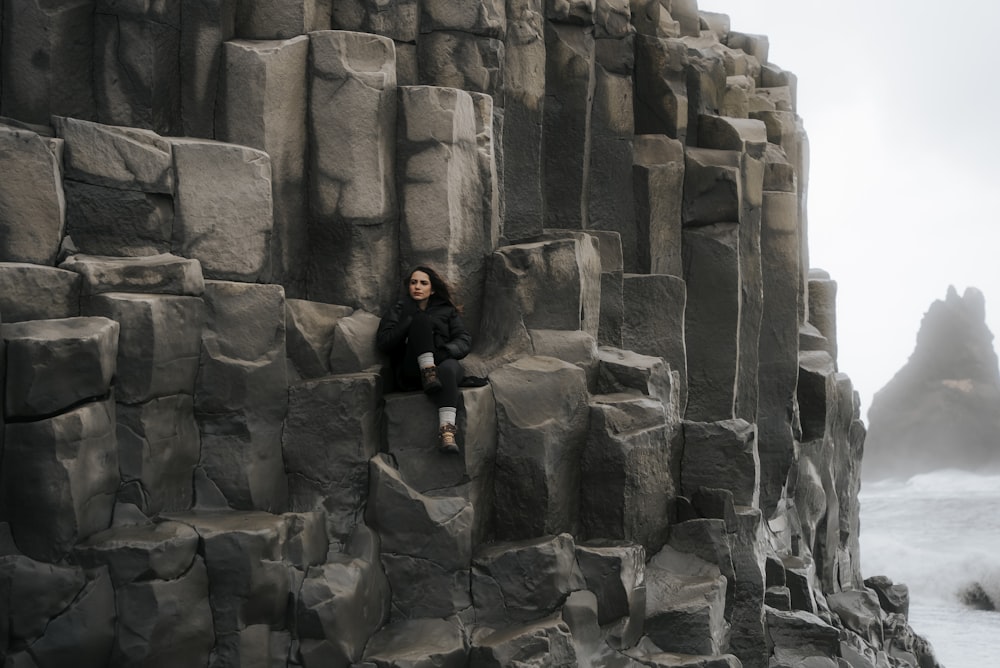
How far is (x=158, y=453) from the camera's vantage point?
870 centimetres

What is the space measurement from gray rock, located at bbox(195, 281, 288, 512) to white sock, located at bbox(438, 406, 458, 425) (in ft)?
4.31

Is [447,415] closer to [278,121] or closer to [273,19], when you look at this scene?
[278,121]

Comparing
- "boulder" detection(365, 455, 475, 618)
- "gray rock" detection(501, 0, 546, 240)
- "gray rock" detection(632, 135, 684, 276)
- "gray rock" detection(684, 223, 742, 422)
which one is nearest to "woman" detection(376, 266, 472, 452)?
"boulder" detection(365, 455, 475, 618)

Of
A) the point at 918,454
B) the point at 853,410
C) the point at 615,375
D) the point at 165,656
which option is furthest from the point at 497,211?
the point at 918,454

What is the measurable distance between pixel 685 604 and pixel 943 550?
20873 mm

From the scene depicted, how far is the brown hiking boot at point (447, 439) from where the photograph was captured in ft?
30.1

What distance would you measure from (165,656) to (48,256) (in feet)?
9.87

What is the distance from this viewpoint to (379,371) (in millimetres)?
9711

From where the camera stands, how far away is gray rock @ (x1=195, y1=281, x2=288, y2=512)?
912 cm

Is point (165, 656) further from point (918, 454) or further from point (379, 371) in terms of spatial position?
point (918, 454)

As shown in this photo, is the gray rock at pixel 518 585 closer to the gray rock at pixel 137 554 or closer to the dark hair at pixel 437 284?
the dark hair at pixel 437 284

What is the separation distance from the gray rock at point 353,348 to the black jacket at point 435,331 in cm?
9

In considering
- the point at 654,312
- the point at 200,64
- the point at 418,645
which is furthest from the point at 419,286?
the point at 654,312

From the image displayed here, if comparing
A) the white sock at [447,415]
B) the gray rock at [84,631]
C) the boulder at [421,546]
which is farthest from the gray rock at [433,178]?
the gray rock at [84,631]
